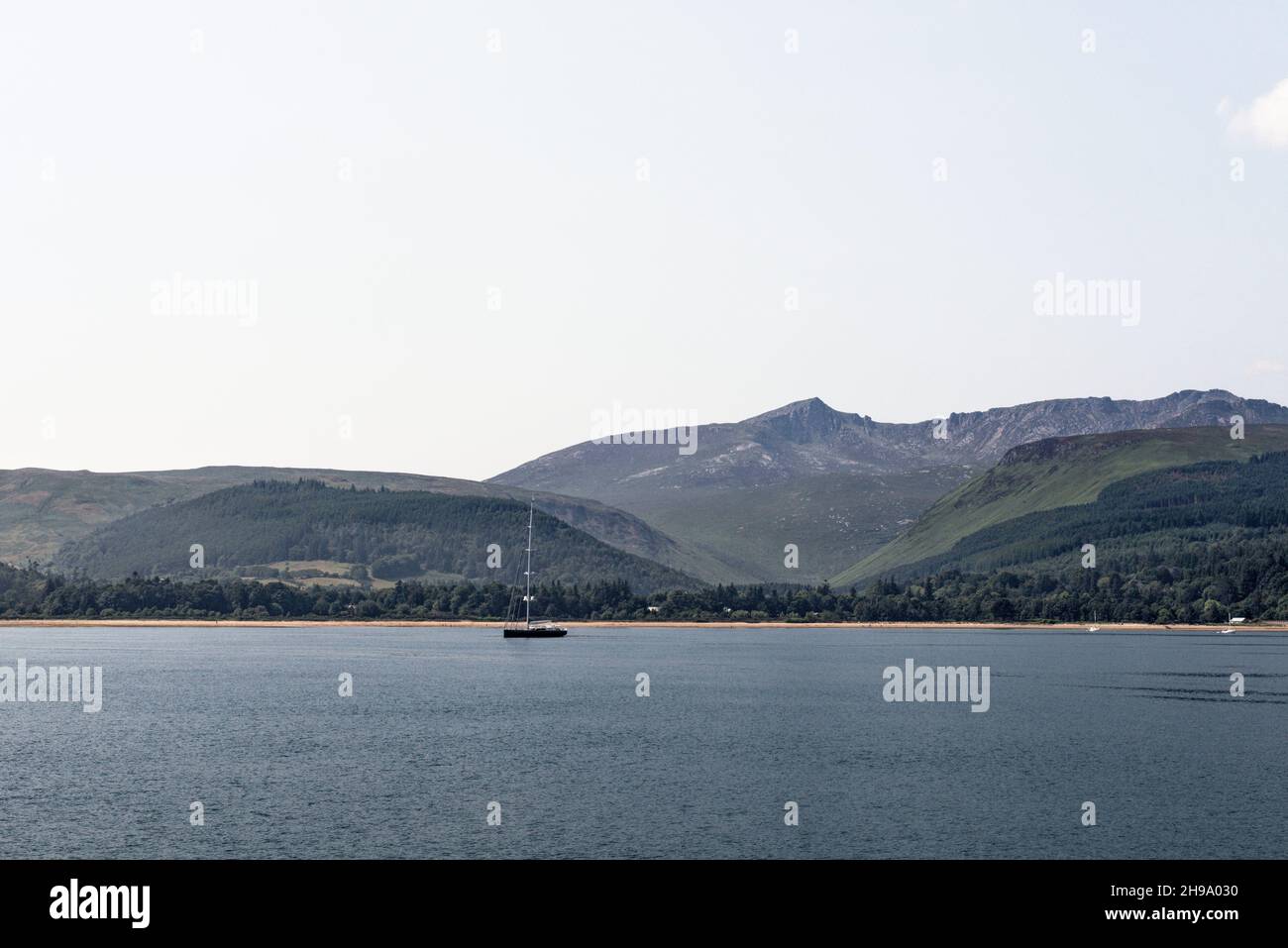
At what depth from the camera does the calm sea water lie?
75.7 metres

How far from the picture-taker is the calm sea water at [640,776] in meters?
75.7

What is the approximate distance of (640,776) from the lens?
97938 millimetres
